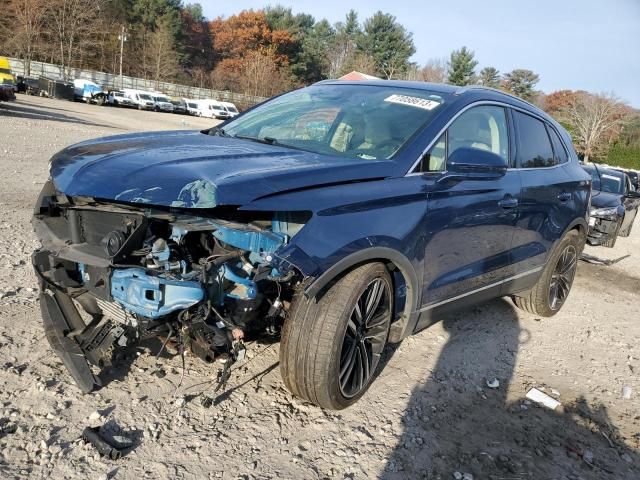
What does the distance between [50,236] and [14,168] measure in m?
7.28

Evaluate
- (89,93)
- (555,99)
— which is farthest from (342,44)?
(89,93)

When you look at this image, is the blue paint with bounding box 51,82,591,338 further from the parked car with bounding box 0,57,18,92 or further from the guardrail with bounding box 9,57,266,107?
the guardrail with bounding box 9,57,266,107

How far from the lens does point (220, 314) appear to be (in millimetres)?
2895

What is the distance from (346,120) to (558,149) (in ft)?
7.75

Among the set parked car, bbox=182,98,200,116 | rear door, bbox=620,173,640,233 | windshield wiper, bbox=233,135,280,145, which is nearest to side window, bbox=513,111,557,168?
windshield wiper, bbox=233,135,280,145

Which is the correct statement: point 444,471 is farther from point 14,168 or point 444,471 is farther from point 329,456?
point 14,168

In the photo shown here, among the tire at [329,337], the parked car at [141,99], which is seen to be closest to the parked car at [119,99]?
the parked car at [141,99]

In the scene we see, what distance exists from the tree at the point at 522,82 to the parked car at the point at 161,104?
1787 inches

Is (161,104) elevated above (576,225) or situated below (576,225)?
below

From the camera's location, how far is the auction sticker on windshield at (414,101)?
3.71 metres

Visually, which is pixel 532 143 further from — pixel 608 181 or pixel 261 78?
pixel 261 78

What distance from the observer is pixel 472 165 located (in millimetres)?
3572

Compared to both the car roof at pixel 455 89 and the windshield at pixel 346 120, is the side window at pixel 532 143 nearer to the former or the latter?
the car roof at pixel 455 89

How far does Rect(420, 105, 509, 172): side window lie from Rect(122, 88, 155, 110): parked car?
1859 inches
